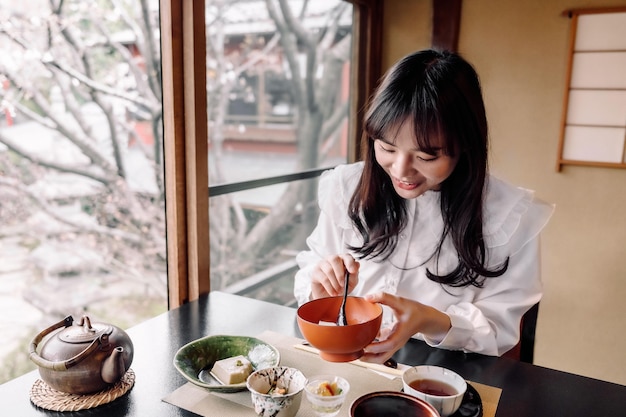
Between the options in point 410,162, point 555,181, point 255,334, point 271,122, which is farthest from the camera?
point 271,122

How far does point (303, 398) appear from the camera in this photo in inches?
40.2

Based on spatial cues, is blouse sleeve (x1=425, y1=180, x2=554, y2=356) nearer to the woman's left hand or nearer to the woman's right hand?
the woman's left hand

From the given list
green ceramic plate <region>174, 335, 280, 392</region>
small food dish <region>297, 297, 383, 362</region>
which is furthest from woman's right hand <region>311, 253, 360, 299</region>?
green ceramic plate <region>174, 335, 280, 392</region>

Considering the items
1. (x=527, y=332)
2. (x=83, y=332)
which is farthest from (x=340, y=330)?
(x=527, y=332)

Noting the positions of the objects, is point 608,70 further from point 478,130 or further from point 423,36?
point 478,130

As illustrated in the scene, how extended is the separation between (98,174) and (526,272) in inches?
69.3

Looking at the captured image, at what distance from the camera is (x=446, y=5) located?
2887 mm

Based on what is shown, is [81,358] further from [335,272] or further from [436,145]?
[436,145]

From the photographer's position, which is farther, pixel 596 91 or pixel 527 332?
pixel 596 91

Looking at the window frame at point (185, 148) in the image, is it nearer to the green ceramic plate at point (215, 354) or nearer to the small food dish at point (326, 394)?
the green ceramic plate at point (215, 354)

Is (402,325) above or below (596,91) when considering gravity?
below

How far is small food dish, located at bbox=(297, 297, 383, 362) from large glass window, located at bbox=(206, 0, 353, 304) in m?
1.88

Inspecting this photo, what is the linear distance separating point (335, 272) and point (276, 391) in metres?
0.33

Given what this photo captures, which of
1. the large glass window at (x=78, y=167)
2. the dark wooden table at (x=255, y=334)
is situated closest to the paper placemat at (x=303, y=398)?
the dark wooden table at (x=255, y=334)
